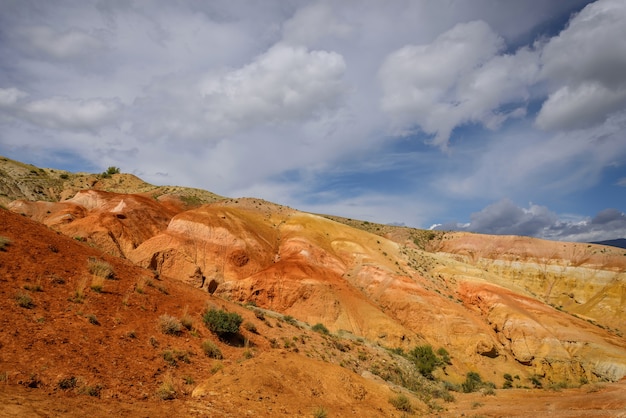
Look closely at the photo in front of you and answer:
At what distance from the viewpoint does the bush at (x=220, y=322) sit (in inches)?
645

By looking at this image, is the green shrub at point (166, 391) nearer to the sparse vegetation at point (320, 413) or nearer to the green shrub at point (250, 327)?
the sparse vegetation at point (320, 413)

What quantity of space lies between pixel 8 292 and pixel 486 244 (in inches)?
3601

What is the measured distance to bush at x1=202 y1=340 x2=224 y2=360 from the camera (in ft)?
47.1

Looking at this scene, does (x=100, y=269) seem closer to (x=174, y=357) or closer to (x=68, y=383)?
(x=174, y=357)

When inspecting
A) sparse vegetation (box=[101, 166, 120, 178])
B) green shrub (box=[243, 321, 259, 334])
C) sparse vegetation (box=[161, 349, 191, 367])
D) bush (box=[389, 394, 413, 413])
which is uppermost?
sparse vegetation (box=[101, 166, 120, 178])

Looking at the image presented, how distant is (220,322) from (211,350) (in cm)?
208

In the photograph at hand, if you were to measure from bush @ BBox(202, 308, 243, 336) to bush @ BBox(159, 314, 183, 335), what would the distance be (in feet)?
5.86

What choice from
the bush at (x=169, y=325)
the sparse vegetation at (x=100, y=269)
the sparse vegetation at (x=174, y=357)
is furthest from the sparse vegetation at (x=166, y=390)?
the sparse vegetation at (x=100, y=269)

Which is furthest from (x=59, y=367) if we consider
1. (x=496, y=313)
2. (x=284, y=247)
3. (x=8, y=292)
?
(x=496, y=313)

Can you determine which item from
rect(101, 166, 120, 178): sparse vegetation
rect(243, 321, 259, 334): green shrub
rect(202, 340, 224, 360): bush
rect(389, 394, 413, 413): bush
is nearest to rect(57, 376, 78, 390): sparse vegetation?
rect(202, 340, 224, 360): bush

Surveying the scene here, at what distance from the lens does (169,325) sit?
14.4 m

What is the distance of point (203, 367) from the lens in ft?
43.1

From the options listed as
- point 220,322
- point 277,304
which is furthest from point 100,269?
point 277,304

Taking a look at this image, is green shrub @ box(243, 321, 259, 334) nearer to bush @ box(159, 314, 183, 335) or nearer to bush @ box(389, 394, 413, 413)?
bush @ box(159, 314, 183, 335)
